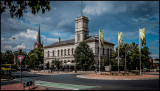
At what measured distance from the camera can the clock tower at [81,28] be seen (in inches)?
2579

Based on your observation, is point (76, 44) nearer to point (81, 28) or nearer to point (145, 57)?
point (81, 28)

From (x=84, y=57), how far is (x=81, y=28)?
17.3 metres

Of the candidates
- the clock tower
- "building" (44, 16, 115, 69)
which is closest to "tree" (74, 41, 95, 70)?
"building" (44, 16, 115, 69)

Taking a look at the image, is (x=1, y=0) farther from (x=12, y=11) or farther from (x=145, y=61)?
(x=145, y=61)

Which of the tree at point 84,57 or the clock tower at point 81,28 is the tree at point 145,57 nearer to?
the tree at point 84,57

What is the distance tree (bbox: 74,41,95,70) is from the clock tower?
1222 centimetres

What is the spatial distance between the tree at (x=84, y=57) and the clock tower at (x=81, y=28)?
1222 centimetres

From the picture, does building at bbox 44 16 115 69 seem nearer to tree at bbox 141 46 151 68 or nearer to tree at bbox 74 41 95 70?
tree at bbox 74 41 95 70

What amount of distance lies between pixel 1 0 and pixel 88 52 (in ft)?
140

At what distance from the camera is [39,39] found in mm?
139000

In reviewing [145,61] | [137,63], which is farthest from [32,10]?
[145,61]

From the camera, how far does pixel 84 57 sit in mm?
52188

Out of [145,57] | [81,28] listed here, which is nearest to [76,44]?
[81,28]

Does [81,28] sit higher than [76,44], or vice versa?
[81,28]
